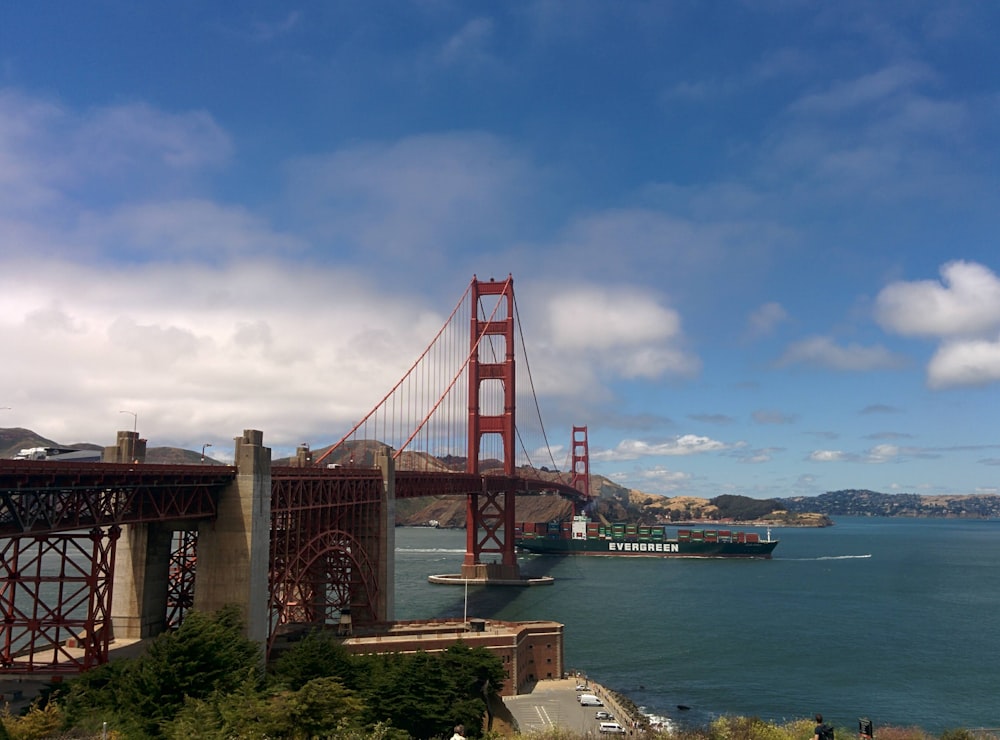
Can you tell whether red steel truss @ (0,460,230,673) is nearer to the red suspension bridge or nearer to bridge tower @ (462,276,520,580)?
the red suspension bridge

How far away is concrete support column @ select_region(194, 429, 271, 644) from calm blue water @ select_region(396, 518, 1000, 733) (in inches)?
868

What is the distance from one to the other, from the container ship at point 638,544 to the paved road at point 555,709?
98.4m

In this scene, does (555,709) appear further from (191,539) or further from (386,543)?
(191,539)

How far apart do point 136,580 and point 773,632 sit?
50.2 meters

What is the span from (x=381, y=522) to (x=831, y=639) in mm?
37332

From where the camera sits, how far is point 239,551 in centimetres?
3212

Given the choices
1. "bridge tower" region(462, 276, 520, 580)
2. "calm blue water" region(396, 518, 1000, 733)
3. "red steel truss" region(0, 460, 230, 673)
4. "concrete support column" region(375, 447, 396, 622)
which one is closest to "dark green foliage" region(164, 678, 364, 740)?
"red steel truss" region(0, 460, 230, 673)

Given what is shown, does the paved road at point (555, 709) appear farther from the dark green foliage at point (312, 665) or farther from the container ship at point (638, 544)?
the container ship at point (638, 544)

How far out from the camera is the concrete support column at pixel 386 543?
50906 mm

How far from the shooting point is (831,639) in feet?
199

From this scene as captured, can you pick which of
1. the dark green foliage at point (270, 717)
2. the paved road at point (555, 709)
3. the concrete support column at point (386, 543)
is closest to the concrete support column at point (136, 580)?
the dark green foliage at point (270, 717)

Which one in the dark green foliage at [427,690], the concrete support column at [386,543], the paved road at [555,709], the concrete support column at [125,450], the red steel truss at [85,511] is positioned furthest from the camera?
the concrete support column at [386,543]

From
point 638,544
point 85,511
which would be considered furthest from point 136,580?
point 638,544

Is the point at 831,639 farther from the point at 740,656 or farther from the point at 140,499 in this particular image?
the point at 140,499
